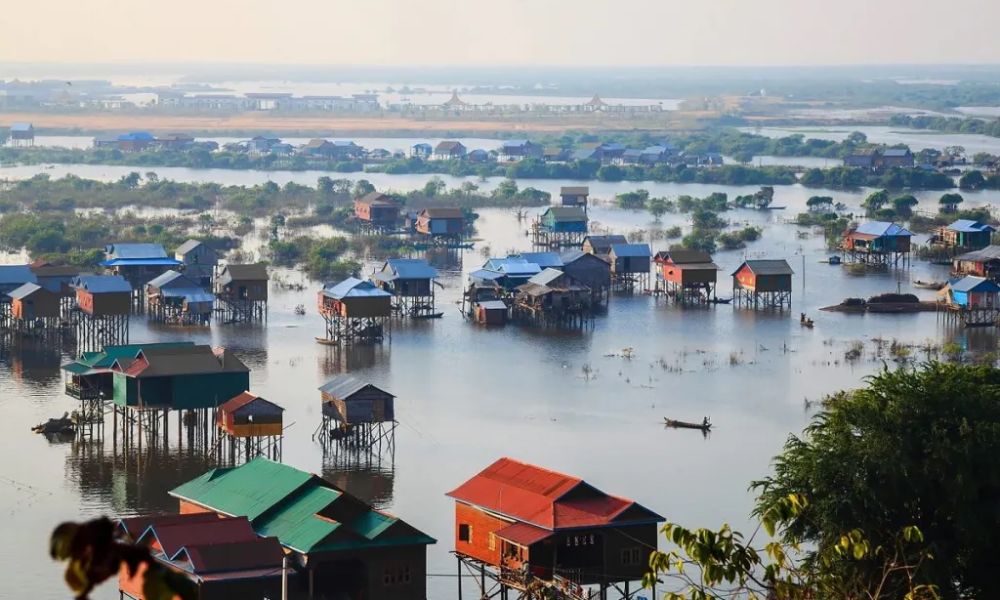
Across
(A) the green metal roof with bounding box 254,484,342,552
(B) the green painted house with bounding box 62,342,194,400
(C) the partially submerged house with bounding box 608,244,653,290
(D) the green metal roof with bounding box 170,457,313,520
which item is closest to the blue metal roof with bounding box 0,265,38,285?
(B) the green painted house with bounding box 62,342,194,400

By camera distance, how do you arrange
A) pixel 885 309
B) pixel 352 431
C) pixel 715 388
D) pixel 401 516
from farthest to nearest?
1. pixel 885 309
2. pixel 715 388
3. pixel 352 431
4. pixel 401 516

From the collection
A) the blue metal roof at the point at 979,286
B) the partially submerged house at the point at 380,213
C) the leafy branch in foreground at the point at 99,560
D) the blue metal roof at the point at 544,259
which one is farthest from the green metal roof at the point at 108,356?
the partially submerged house at the point at 380,213

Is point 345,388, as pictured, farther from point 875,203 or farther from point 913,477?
point 875,203

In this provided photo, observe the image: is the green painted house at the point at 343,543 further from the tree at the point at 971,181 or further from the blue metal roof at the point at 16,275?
the tree at the point at 971,181

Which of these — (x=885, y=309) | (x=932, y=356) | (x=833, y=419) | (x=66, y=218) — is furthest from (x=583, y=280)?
(x=833, y=419)

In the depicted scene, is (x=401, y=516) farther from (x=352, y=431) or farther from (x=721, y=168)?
(x=721, y=168)
